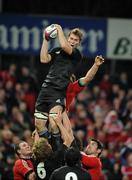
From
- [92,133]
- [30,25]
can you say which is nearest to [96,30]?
[30,25]

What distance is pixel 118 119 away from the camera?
20500 mm

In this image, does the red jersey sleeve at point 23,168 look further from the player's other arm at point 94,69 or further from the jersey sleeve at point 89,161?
the player's other arm at point 94,69

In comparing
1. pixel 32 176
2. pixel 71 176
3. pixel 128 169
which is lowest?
pixel 128 169

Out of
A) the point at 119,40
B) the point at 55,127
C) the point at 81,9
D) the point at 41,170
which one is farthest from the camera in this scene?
the point at 81,9

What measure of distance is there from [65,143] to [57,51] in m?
1.24

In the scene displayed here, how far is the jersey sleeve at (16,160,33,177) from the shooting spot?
13008 millimetres

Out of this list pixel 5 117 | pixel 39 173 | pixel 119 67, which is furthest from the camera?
pixel 119 67

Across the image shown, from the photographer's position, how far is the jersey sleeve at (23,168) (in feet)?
42.7

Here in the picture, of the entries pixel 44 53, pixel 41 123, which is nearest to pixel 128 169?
pixel 41 123

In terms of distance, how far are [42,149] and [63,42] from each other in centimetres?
141

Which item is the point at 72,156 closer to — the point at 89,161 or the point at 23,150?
the point at 89,161

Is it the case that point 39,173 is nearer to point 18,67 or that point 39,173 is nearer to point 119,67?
point 18,67

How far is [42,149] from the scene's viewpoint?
12.1 meters

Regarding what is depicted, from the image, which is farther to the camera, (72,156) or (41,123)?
(41,123)
